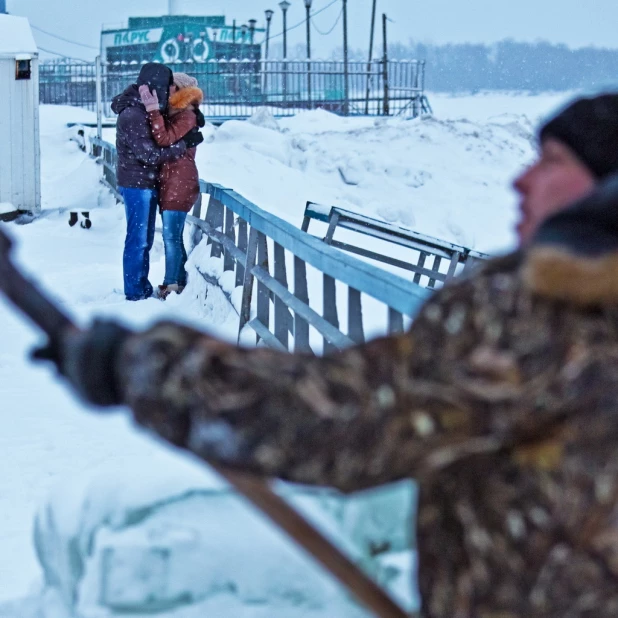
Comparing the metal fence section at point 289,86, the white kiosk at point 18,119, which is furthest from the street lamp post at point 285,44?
the white kiosk at point 18,119

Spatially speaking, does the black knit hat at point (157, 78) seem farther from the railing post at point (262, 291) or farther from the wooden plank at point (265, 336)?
the wooden plank at point (265, 336)

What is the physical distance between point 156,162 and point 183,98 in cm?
49

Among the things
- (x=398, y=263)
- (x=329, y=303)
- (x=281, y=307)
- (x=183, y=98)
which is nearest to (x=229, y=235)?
(x=183, y=98)

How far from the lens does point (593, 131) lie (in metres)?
1.38

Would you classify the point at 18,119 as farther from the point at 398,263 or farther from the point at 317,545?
the point at 317,545

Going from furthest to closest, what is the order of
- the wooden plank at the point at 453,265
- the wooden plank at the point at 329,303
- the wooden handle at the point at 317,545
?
the wooden plank at the point at 453,265
the wooden plank at the point at 329,303
the wooden handle at the point at 317,545

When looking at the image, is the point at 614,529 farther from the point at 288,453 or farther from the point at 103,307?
the point at 103,307

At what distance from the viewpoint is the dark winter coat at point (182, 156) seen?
7.44 m

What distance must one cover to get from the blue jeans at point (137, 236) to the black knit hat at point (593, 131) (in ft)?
21.2

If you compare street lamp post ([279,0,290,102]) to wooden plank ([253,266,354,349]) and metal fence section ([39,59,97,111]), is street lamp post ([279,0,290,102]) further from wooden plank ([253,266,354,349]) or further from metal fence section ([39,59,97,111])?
wooden plank ([253,266,354,349])

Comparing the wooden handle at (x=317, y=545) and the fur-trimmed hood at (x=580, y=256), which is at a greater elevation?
the fur-trimmed hood at (x=580, y=256)

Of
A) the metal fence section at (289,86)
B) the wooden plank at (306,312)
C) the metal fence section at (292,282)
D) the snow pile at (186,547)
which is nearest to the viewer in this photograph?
the snow pile at (186,547)

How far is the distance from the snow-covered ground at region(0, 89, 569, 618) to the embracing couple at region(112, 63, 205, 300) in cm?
25

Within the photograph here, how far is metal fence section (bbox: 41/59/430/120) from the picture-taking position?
3888 centimetres
